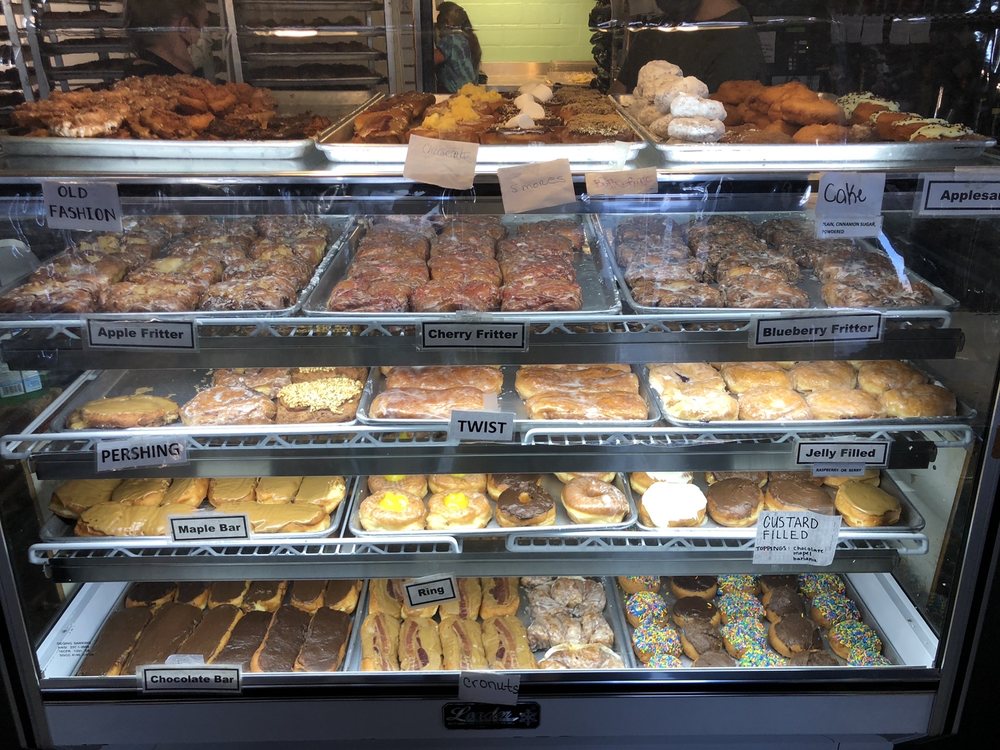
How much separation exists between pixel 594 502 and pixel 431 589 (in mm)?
567

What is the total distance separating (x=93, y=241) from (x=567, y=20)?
166 centimetres

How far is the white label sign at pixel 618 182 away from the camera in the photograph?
5.84 ft

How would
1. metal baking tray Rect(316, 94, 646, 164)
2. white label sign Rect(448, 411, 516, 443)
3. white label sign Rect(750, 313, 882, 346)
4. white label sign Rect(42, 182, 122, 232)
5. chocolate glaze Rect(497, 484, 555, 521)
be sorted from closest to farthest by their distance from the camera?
1. white label sign Rect(42, 182, 122, 232)
2. metal baking tray Rect(316, 94, 646, 164)
3. white label sign Rect(750, 313, 882, 346)
4. white label sign Rect(448, 411, 516, 443)
5. chocolate glaze Rect(497, 484, 555, 521)

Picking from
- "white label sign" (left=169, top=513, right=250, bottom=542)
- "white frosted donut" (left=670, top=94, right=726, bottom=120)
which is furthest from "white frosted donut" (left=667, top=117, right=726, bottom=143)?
"white label sign" (left=169, top=513, right=250, bottom=542)

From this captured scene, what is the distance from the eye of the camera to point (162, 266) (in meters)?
2.32

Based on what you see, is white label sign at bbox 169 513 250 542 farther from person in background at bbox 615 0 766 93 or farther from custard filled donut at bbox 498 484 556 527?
person in background at bbox 615 0 766 93

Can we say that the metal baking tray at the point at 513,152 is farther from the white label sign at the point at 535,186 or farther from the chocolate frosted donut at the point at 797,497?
the chocolate frosted donut at the point at 797,497

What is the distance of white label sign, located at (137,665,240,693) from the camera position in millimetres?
2168

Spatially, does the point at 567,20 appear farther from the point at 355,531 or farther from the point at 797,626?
the point at 797,626

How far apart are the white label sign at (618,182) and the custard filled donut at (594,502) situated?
0.98 metres

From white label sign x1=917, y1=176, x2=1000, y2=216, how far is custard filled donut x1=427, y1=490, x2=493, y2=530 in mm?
Result: 1459

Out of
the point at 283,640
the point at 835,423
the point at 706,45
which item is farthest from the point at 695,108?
the point at 283,640

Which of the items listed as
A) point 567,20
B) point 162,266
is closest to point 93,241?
point 162,266

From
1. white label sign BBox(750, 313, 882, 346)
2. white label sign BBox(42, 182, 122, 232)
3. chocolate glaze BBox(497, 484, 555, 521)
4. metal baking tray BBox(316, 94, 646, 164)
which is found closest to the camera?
white label sign BBox(42, 182, 122, 232)
